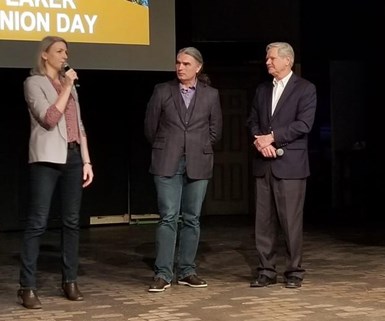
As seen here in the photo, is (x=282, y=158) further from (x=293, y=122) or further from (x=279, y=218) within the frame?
(x=279, y=218)

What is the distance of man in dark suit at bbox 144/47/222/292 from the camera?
16.4 feet

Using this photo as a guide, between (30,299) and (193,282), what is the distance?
3.54ft

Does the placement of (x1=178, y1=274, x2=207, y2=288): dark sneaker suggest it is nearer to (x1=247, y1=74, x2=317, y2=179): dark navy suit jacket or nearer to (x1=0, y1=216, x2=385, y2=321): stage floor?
(x1=0, y1=216, x2=385, y2=321): stage floor

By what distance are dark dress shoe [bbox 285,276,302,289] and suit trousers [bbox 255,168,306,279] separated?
0.08 ft

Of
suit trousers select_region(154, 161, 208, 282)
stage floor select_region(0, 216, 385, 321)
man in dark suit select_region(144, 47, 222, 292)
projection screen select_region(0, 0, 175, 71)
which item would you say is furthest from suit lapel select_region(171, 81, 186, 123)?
projection screen select_region(0, 0, 175, 71)

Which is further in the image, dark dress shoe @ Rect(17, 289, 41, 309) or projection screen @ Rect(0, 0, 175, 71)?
projection screen @ Rect(0, 0, 175, 71)

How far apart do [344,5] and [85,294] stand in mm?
6277

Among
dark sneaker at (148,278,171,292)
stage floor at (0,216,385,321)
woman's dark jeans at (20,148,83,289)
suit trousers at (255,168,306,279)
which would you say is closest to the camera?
stage floor at (0,216,385,321)

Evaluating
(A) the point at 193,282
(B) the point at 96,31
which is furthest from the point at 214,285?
(B) the point at 96,31

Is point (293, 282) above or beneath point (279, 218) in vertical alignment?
beneath

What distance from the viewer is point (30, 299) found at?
449 centimetres

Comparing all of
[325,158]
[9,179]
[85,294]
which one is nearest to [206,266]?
[85,294]

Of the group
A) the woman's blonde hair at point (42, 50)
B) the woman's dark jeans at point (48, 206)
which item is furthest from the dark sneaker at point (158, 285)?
the woman's blonde hair at point (42, 50)

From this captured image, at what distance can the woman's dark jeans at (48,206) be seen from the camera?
4.46 m
